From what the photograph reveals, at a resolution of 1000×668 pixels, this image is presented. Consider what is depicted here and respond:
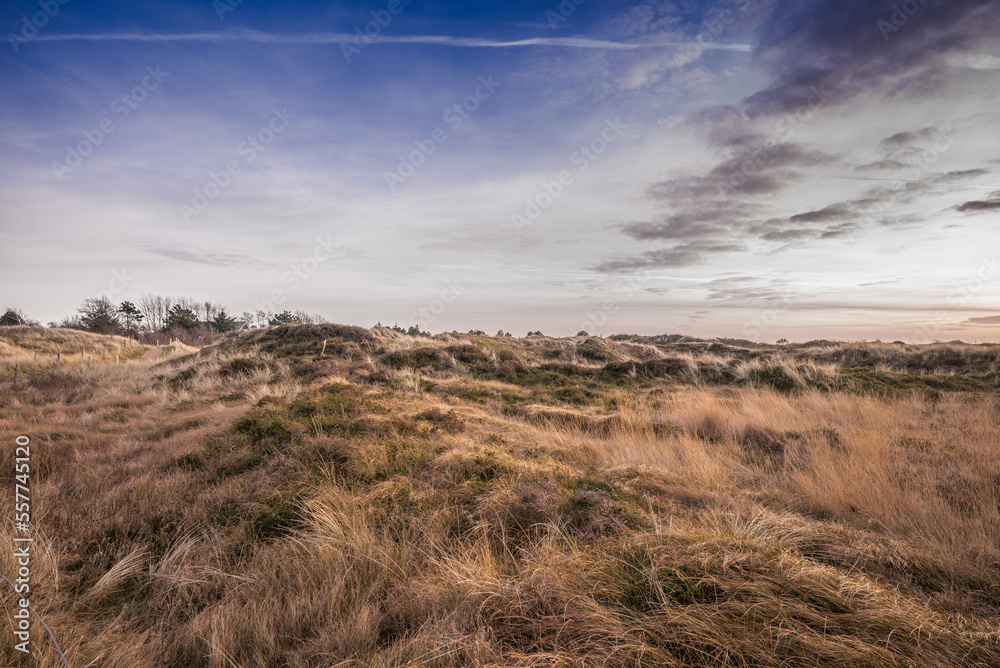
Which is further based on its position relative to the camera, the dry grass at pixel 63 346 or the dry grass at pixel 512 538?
the dry grass at pixel 63 346

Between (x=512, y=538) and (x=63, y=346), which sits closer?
(x=512, y=538)

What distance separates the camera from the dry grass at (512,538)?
2.30 meters

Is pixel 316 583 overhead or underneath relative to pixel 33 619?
underneath

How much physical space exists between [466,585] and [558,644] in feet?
2.82

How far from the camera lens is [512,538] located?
365cm

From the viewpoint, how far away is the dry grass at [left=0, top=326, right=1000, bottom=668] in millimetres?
2301

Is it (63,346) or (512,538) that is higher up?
(63,346)

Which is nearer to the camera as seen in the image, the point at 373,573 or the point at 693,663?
the point at 693,663

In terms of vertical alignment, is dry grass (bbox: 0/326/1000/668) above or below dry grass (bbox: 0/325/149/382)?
below

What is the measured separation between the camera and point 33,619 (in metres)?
2.58

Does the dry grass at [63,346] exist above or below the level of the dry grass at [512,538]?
above

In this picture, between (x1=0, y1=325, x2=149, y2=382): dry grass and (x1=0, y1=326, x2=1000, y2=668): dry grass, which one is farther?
(x1=0, y1=325, x2=149, y2=382): dry grass

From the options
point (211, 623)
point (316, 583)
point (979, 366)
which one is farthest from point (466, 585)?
point (979, 366)

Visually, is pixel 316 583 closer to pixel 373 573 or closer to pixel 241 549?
pixel 373 573
